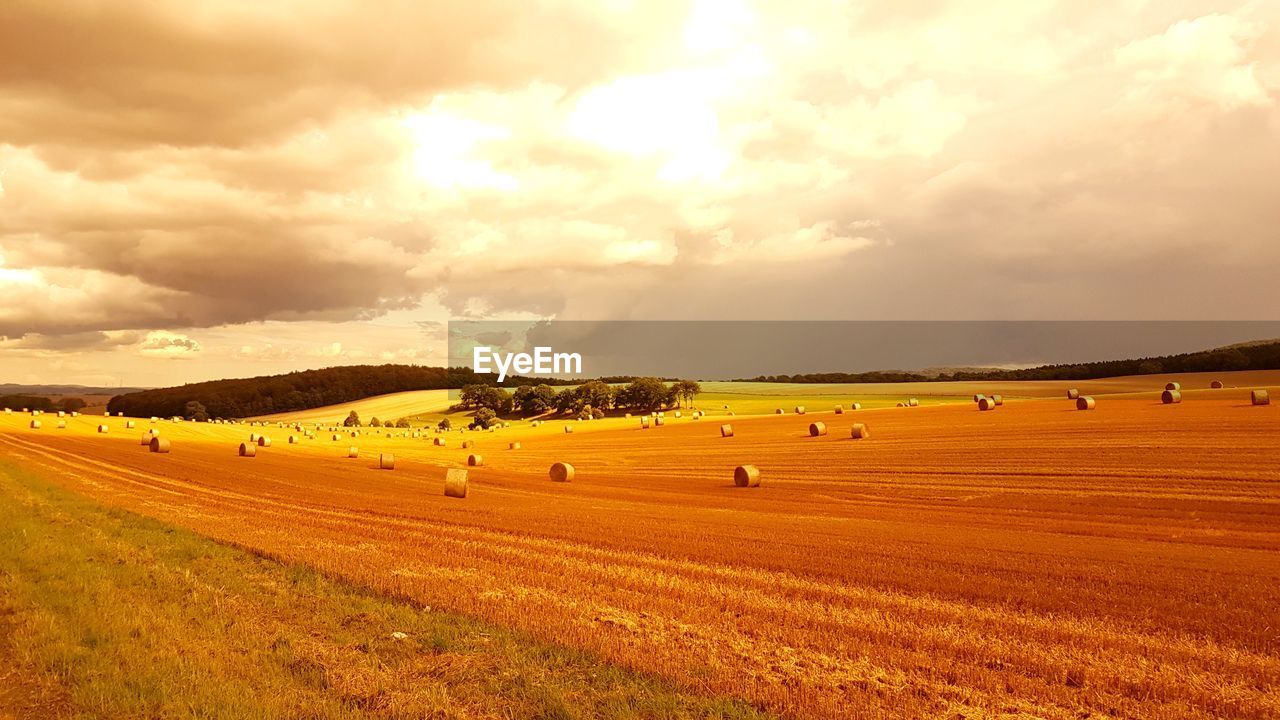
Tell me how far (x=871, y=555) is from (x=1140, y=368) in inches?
4040

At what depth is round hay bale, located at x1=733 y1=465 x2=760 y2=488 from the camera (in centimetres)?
2834

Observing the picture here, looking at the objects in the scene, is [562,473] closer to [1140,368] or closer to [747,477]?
[747,477]

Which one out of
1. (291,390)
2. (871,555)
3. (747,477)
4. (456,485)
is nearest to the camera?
(871,555)

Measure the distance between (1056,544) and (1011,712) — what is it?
10.0 m

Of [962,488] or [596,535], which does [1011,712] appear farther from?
[962,488]

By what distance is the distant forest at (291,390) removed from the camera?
13412cm

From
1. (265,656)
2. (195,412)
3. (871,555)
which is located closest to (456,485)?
(871,555)

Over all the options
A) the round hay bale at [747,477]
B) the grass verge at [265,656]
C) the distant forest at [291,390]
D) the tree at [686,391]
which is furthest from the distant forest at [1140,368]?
the grass verge at [265,656]

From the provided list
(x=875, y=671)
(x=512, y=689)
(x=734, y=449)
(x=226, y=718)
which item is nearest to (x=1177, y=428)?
(x=734, y=449)

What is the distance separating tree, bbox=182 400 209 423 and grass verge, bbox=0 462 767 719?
124373 millimetres

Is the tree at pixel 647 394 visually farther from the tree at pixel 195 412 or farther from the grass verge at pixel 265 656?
the grass verge at pixel 265 656

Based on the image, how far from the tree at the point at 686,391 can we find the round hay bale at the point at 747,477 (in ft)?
248

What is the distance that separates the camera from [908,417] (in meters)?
49.8

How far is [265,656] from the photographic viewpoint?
26.7 feet
